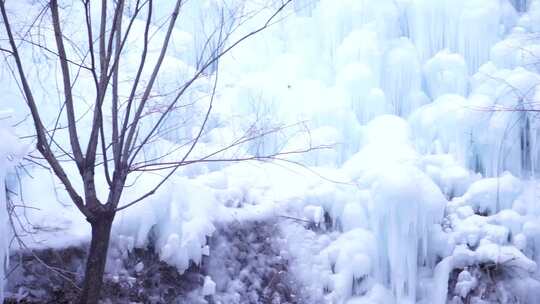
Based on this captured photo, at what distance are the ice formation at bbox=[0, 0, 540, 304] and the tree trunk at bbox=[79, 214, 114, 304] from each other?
35.0 inches

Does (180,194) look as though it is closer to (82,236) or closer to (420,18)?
(82,236)

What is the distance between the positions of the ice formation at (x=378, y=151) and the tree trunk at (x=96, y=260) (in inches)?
35.0

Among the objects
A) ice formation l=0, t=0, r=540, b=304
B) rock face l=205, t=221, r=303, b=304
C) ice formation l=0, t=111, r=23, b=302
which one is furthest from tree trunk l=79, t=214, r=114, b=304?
rock face l=205, t=221, r=303, b=304

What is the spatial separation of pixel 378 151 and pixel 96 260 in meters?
2.66

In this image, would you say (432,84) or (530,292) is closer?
(530,292)

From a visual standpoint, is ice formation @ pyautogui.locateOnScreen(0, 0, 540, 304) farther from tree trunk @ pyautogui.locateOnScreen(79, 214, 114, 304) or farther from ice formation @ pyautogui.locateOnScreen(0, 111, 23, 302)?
tree trunk @ pyautogui.locateOnScreen(79, 214, 114, 304)

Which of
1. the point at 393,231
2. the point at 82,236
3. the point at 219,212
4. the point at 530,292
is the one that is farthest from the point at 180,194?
the point at 530,292

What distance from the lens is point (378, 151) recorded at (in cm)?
453

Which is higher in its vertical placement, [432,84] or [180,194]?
[432,84]

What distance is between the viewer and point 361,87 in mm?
5059

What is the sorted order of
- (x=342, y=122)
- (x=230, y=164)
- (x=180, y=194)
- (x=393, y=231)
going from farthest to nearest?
(x=342, y=122), (x=230, y=164), (x=393, y=231), (x=180, y=194)

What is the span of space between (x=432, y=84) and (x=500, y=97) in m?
0.64

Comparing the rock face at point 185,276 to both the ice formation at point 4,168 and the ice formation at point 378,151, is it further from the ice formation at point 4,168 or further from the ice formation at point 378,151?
the ice formation at point 4,168

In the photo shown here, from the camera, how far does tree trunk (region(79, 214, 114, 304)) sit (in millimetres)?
2506
